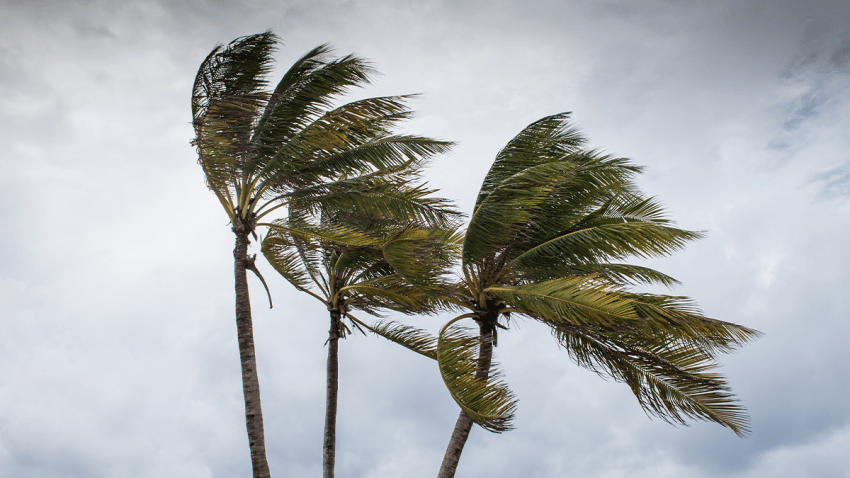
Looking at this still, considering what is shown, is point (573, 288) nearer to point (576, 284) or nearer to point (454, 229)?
point (576, 284)

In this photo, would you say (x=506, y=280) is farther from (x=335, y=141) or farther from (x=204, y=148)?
(x=204, y=148)

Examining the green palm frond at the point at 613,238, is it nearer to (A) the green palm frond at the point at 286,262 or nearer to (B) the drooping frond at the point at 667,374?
(B) the drooping frond at the point at 667,374

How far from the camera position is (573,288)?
25.4ft

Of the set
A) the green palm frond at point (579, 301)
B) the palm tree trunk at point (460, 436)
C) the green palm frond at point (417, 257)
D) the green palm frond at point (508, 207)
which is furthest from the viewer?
the palm tree trunk at point (460, 436)

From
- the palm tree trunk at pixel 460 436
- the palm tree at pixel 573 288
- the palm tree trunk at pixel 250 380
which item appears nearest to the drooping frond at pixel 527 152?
the palm tree at pixel 573 288

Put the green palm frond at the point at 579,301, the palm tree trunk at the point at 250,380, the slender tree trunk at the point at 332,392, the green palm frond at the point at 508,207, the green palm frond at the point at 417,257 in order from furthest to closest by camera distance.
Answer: the slender tree trunk at the point at 332,392 < the palm tree trunk at the point at 250,380 < the green palm frond at the point at 508,207 < the green palm frond at the point at 417,257 < the green palm frond at the point at 579,301

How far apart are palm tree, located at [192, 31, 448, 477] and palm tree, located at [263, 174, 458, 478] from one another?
0.53 meters

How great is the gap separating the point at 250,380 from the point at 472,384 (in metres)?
4.23

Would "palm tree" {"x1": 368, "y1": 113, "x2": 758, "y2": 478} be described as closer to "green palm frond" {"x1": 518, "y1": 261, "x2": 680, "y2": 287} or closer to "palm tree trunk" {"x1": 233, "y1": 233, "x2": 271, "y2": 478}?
"green palm frond" {"x1": 518, "y1": 261, "x2": 680, "y2": 287}

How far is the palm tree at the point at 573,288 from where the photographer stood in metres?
7.96

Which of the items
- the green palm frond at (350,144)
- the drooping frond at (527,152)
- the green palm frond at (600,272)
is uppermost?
the green palm frond at (350,144)

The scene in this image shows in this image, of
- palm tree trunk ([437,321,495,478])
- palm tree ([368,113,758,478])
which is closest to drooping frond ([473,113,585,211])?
palm tree ([368,113,758,478])

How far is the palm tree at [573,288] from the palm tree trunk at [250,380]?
3.18 meters

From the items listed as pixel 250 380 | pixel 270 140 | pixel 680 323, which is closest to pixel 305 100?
pixel 270 140
